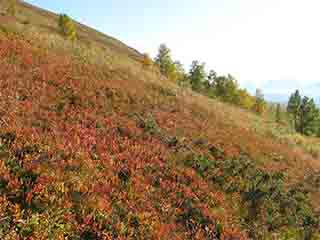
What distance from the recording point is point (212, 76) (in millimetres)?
69312

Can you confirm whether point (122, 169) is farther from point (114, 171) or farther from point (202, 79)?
point (202, 79)

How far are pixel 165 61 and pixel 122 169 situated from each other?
188 feet

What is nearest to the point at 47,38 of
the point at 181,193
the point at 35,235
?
the point at 181,193

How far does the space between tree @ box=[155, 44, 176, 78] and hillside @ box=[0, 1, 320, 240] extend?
46.1 m

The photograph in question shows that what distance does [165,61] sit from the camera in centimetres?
6625

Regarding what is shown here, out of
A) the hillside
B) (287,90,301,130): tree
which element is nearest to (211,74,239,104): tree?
(287,90,301,130): tree

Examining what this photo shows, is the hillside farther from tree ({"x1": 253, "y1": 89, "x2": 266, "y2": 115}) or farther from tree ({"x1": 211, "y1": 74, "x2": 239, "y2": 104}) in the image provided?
tree ({"x1": 253, "y1": 89, "x2": 266, "y2": 115})

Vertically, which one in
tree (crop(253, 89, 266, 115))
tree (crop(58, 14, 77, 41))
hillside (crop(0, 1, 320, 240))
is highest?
tree (crop(58, 14, 77, 41))

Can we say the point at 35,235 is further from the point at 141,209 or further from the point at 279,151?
the point at 279,151

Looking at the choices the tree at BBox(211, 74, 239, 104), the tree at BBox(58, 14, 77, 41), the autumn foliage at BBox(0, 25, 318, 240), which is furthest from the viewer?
the tree at BBox(211, 74, 239, 104)

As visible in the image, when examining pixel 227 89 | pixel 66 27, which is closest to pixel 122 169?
pixel 66 27

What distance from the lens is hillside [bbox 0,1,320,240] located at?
7.57 m

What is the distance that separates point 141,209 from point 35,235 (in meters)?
2.98

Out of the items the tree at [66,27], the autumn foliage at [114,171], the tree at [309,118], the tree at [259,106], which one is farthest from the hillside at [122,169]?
the tree at [259,106]
